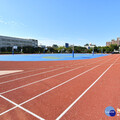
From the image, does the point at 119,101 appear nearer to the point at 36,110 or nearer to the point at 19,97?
the point at 36,110

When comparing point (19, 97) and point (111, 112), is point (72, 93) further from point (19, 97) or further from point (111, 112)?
point (19, 97)

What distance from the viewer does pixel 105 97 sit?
3.88 meters

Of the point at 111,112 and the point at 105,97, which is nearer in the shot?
the point at 111,112

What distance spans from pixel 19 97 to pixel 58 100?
5.39 feet

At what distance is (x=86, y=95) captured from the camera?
4070 millimetres

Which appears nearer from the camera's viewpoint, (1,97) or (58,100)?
(58,100)

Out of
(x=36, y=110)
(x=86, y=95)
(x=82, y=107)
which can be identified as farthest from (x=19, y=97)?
(x=86, y=95)

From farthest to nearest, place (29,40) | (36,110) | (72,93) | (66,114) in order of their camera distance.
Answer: (29,40) → (72,93) → (36,110) → (66,114)

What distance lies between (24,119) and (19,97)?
1.44 meters

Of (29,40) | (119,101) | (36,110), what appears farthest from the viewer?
(29,40)

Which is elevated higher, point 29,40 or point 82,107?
point 29,40

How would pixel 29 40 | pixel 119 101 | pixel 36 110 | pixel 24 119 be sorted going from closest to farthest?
pixel 24 119 → pixel 36 110 → pixel 119 101 → pixel 29 40

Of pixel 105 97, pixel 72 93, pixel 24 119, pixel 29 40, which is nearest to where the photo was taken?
pixel 24 119

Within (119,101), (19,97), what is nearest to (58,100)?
(19,97)
